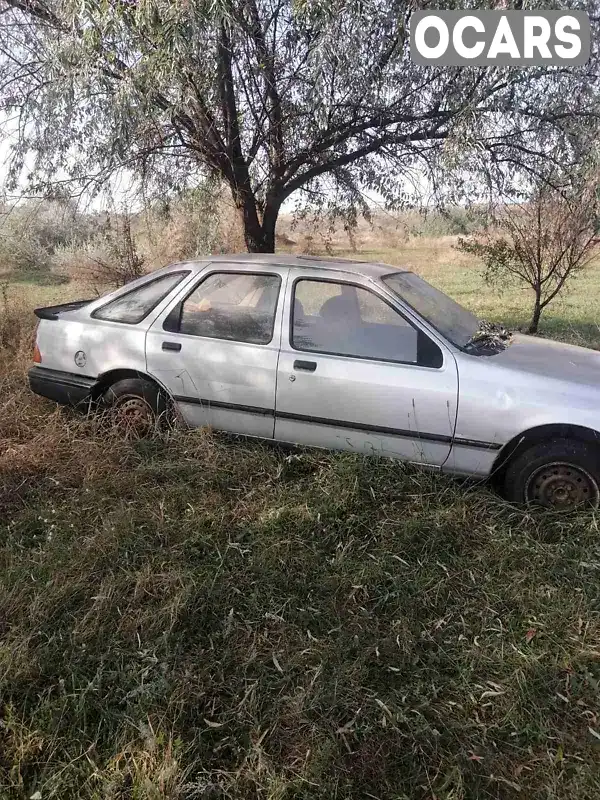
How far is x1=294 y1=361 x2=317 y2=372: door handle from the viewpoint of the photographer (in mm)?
3768

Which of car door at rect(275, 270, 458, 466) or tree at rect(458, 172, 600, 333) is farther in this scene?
→ tree at rect(458, 172, 600, 333)

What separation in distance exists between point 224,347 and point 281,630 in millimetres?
2047

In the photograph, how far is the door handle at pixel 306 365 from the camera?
3768 mm

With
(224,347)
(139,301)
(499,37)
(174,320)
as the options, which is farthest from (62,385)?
(499,37)

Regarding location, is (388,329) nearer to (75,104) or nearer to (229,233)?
(75,104)

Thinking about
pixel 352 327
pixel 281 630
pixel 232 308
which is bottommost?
pixel 281 630

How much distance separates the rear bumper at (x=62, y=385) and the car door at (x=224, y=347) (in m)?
0.60

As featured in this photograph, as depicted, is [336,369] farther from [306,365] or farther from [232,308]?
[232,308]

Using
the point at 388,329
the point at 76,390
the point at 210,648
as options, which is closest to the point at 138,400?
the point at 76,390

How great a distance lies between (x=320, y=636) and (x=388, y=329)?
1978mm

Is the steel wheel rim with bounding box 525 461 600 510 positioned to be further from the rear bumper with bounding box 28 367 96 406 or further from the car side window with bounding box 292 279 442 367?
the rear bumper with bounding box 28 367 96 406

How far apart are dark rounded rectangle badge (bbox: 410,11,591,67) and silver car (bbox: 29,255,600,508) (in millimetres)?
2053

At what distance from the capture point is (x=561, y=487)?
135 inches

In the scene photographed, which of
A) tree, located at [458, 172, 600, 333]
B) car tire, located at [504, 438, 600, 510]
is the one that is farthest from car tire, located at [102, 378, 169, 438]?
tree, located at [458, 172, 600, 333]
